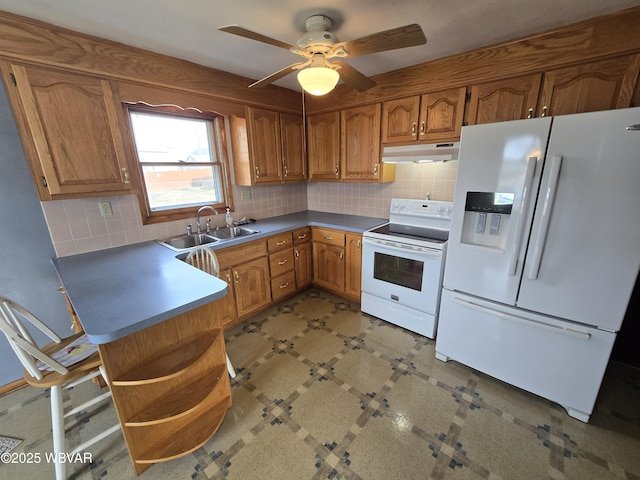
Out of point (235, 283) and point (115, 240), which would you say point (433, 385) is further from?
point (115, 240)

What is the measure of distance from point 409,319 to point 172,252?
211 cm

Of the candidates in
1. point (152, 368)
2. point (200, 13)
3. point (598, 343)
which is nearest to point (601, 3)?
point (598, 343)

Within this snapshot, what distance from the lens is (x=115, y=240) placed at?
7.01 feet

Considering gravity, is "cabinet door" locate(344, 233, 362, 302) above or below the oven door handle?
below

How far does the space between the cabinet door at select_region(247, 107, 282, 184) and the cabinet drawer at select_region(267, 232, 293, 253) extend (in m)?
0.64

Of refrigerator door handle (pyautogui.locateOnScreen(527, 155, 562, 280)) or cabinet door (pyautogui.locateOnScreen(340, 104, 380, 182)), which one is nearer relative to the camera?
refrigerator door handle (pyautogui.locateOnScreen(527, 155, 562, 280))

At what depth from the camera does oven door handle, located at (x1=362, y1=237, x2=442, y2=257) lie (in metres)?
2.11

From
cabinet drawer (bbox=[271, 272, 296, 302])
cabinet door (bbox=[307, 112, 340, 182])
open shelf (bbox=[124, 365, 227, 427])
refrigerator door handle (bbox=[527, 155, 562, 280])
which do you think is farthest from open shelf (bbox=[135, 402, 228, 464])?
cabinet door (bbox=[307, 112, 340, 182])

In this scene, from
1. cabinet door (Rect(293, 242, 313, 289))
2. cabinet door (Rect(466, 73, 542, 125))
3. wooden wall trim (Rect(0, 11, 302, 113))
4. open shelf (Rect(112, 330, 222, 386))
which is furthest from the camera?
cabinet door (Rect(293, 242, 313, 289))

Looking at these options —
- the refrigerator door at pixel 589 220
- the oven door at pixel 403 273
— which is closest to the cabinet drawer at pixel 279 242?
the oven door at pixel 403 273

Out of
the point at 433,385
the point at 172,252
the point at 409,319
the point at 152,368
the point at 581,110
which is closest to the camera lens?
the point at 152,368

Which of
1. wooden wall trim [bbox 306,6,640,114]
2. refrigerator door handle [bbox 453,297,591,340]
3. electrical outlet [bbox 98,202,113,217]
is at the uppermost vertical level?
wooden wall trim [bbox 306,6,640,114]

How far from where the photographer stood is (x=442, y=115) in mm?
2205

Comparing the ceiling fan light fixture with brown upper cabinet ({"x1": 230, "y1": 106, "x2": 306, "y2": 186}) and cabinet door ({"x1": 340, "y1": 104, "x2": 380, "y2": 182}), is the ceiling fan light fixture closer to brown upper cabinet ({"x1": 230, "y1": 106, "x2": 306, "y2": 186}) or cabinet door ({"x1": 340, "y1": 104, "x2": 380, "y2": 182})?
cabinet door ({"x1": 340, "y1": 104, "x2": 380, "y2": 182})
